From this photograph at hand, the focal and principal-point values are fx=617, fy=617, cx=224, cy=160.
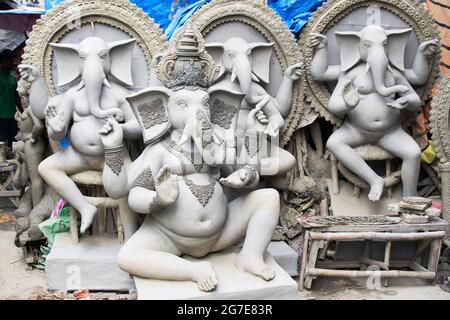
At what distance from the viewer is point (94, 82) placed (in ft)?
12.8

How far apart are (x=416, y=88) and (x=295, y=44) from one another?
1.02 meters

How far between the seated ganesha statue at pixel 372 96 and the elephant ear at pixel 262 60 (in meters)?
0.34

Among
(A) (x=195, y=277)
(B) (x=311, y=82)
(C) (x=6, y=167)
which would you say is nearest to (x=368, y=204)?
(B) (x=311, y=82)

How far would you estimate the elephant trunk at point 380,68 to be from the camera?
4250mm

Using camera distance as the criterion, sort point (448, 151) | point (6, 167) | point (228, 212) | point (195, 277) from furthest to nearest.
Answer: point (6, 167), point (448, 151), point (228, 212), point (195, 277)

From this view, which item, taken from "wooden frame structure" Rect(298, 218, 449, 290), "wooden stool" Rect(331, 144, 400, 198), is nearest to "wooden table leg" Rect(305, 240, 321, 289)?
"wooden frame structure" Rect(298, 218, 449, 290)

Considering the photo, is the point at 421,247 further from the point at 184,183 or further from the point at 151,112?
the point at 151,112

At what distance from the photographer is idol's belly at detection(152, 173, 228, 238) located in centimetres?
334

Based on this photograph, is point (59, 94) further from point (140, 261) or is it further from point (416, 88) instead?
point (416, 88)

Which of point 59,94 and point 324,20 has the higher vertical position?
point 324,20

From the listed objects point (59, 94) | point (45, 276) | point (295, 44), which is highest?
point (295, 44)

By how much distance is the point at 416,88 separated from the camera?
474cm

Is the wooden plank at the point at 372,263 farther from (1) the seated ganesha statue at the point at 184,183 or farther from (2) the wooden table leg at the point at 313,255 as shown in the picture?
(1) the seated ganesha statue at the point at 184,183

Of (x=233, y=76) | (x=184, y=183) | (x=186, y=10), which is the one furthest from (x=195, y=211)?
(x=186, y=10)
